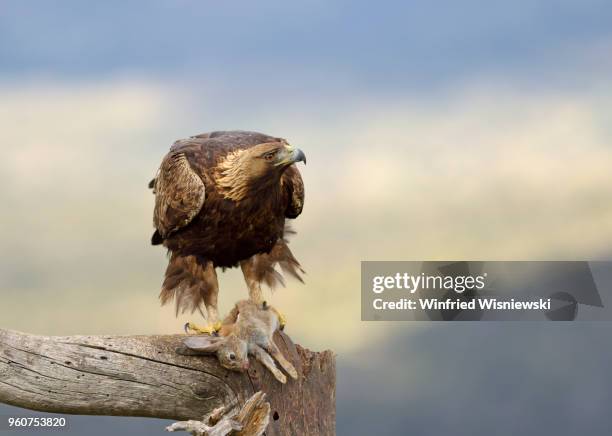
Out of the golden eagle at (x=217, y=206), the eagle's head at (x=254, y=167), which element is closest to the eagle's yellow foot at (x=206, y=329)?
the golden eagle at (x=217, y=206)

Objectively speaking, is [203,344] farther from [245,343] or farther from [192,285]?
[192,285]

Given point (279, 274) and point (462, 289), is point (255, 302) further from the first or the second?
point (462, 289)

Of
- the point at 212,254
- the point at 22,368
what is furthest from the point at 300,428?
the point at 22,368

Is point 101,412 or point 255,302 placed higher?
point 255,302

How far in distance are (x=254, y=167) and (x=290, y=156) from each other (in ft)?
0.91

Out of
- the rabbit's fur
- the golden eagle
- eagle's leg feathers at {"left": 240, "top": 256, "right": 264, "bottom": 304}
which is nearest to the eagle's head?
the golden eagle

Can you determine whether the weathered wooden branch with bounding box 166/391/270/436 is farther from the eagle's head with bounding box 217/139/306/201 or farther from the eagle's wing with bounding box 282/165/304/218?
the eagle's wing with bounding box 282/165/304/218

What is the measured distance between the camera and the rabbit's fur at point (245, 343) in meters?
6.45

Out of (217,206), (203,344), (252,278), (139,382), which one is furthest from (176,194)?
(139,382)

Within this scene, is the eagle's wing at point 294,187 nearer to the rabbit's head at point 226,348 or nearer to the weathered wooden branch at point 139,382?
the weathered wooden branch at point 139,382

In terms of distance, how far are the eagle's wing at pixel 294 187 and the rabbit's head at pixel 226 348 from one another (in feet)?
4.18

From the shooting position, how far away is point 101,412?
20.9 ft

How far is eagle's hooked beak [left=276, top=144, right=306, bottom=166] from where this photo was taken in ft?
22.1

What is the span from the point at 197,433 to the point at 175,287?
1.54 metres
